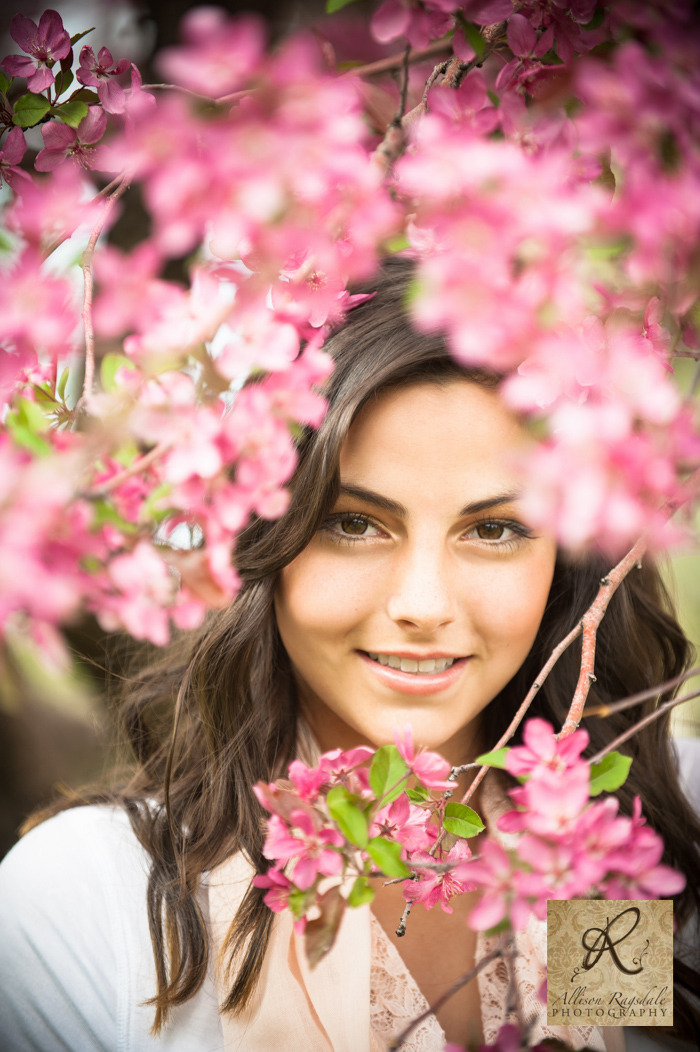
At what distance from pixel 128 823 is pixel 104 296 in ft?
3.50

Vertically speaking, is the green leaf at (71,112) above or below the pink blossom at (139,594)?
above

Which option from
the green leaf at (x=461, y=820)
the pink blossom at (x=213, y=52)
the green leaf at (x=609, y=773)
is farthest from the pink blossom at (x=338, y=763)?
the pink blossom at (x=213, y=52)

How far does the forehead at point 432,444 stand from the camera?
2.96 feet

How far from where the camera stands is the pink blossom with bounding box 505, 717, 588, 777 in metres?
0.56

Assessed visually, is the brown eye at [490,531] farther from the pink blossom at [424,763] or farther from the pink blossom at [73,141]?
the pink blossom at [73,141]

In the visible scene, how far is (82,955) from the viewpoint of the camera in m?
1.12

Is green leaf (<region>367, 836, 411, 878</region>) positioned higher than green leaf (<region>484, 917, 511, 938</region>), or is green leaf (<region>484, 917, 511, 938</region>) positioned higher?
green leaf (<region>367, 836, 411, 878</region>)

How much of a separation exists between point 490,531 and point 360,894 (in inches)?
21.0

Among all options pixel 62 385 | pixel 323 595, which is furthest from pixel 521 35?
pixel 323 595

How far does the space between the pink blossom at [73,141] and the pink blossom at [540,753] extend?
2.17 ft

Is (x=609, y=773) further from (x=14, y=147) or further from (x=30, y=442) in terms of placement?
(x=14, y=147)

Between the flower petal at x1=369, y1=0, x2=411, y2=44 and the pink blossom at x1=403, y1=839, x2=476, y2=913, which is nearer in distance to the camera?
the flower petal at x1=369, y1=0, x2=411, y2=44

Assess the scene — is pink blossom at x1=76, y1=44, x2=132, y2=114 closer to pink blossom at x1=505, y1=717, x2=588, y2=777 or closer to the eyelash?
the eyelash

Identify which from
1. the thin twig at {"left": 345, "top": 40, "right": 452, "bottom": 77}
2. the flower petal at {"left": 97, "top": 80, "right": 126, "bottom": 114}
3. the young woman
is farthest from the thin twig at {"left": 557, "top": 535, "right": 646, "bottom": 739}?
the flower petal at {"left": 97, "top": 80, "right": 126, "bottom": 114}
